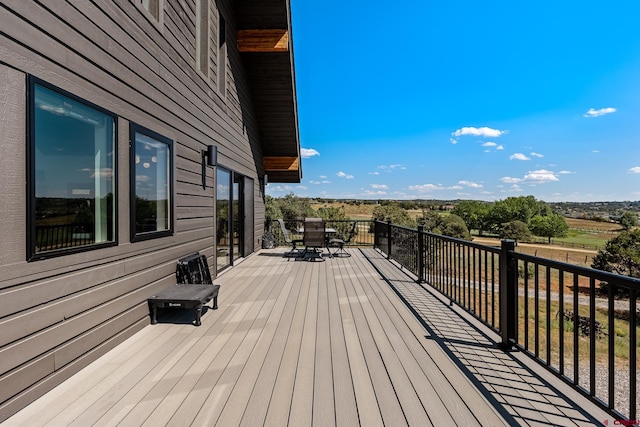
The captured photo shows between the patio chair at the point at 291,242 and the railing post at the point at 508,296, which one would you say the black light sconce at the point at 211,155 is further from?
the railing post at the point at 508,296

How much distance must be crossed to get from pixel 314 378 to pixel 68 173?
216 centimetres

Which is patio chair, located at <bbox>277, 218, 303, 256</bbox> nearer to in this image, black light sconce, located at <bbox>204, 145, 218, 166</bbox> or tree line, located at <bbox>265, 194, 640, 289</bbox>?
tree line, located at <bbox>265, 194, 640, 289</bbox>

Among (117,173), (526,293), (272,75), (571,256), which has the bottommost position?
(571,256)

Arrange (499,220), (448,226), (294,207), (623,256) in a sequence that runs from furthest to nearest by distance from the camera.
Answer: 1. (499,220)
2. (448,226)
3. (294,207)
4. (623,256)

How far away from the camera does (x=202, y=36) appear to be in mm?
4707

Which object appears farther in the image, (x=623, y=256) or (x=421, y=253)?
(x=623, y=256)

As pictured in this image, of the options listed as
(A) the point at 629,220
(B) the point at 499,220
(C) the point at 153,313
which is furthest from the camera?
(B) the point at 499,220

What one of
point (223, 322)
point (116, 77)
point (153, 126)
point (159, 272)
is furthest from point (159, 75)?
point (223, 322)

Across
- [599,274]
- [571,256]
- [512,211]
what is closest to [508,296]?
[599,274]

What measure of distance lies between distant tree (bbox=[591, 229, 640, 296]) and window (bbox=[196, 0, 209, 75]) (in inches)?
883

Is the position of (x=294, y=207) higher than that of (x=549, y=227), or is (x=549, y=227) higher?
(x=294, y=207)

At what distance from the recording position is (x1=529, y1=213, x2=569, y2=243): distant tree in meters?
50.2

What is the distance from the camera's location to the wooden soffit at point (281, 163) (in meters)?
9.62

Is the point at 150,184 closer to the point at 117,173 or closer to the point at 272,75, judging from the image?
the point at 117,173
